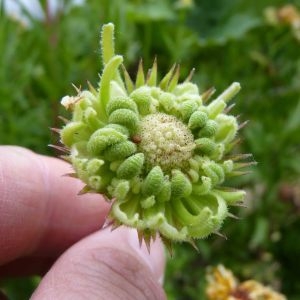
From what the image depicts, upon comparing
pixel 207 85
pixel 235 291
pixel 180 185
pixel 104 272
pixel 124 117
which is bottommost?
pixel 235 291

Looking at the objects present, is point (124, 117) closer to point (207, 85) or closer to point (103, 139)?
point (103, 139)

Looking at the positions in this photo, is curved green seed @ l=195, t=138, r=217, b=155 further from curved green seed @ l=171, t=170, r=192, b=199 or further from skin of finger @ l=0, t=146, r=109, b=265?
skin of finger @ l=0, t=146, r=109, b=265

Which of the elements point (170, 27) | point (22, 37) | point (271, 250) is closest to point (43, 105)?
point (22, 37)

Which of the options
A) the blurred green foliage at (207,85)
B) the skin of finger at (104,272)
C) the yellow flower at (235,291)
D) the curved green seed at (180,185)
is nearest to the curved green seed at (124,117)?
the curved green seed at (180,185)

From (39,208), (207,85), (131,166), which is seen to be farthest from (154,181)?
(207,85)

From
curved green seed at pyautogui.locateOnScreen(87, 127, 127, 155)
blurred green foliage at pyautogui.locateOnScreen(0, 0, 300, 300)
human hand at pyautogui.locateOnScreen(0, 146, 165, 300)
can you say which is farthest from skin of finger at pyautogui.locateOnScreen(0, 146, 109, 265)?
curved green seed at pyautogui.locateOnScreen(87, 127, 127, 155)

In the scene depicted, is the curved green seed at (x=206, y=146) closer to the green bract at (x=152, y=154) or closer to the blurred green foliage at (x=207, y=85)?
the green bract at (x=152, y=154)

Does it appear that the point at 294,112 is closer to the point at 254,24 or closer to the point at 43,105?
the point at 254,24

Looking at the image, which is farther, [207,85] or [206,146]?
[207,85]
